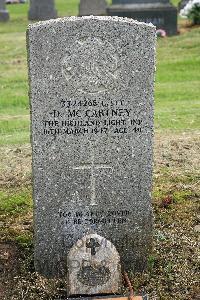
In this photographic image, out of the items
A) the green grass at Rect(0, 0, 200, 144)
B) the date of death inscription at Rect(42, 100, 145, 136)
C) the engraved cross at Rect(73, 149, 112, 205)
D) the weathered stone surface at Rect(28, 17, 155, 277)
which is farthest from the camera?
the green grass at Rect(0, 0, 200, 144)

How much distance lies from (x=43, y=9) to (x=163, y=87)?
11685mm

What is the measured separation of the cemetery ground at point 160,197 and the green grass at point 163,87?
15 mm

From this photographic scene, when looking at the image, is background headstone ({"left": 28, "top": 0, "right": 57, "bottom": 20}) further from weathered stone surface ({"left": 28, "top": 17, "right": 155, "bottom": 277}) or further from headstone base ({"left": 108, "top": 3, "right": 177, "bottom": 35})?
weathered stone surface ({"left": 28, "top": 17, "right": 155, "bottom": 277})

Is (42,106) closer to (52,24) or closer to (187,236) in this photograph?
(52,24)

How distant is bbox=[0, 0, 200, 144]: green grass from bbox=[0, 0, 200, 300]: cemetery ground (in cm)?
2

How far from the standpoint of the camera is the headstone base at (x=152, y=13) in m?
16.0

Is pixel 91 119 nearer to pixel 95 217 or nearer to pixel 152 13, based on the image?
pixel 95 217

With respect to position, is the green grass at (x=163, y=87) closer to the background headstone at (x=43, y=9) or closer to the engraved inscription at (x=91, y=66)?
the engraved inscription at (x=91, y=66)

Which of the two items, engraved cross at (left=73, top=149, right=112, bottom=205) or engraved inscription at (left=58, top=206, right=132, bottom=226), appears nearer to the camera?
engraved cross at (left=73, top=149, right=112, bottom=205)

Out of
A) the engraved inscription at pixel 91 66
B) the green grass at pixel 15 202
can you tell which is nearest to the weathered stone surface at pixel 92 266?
the engraved inscription at pixel 91 66

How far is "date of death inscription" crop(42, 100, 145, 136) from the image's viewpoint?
14.8 feet

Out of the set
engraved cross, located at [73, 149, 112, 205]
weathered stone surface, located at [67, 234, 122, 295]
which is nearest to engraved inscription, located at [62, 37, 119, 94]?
engraved cross, located at [73, 149, 112, 205]

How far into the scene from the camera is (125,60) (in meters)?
4.44

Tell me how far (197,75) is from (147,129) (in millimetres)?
7436
